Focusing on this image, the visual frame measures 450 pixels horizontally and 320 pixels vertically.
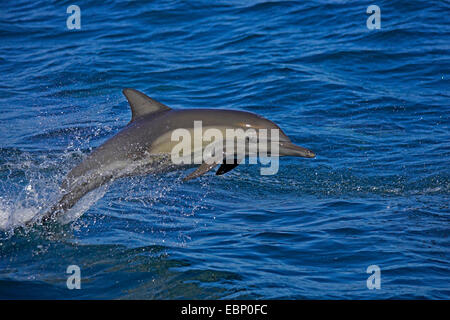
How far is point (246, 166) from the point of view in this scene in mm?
10461

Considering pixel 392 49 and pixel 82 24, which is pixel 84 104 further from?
pixel 392 49

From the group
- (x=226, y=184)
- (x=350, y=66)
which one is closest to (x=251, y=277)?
(x=226, y=184)

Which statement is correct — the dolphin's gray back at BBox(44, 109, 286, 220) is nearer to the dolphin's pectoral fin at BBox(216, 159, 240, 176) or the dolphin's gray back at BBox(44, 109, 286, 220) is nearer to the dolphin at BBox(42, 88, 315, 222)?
the dolphin at BBox(42, 88, 315, 222)

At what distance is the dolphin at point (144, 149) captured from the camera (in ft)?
25.0

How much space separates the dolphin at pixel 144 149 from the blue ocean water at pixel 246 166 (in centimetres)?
61

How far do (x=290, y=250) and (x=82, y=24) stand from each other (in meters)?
→ 12.3

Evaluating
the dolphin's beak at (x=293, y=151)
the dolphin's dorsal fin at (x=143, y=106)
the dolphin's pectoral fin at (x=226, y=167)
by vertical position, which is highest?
the dolphin's dorsal fin at (x=143, y=106)

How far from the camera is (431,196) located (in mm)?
9086

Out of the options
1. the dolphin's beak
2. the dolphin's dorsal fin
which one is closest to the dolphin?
the dolphin's beak

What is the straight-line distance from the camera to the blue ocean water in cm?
703

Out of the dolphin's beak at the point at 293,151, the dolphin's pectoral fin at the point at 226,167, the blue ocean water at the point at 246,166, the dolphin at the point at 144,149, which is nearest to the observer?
the blue ocean water at the point at 246,166

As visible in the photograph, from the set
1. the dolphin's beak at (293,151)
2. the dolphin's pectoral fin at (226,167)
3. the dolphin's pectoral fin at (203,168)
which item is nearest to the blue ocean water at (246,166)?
the dolphin's pectoral fin at (226,167)

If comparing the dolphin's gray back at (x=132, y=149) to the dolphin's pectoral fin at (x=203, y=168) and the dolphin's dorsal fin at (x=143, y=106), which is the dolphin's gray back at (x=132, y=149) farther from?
the dolphin's pectoral fin at (x=203, y=168)

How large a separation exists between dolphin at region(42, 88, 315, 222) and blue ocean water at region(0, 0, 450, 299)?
1.99 ft
